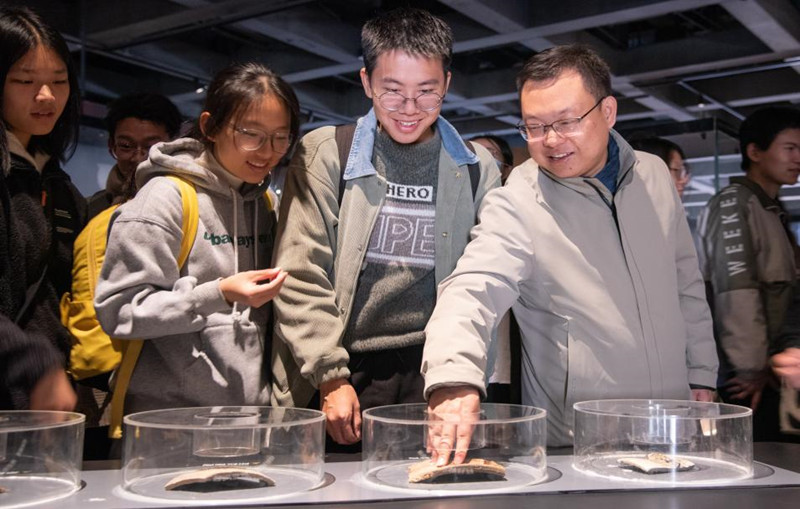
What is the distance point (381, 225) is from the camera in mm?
1614

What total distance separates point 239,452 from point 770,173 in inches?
96.7

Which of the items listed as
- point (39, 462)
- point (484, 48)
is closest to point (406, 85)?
point (39, 462)

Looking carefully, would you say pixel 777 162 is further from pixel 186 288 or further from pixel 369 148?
pixel 186 288

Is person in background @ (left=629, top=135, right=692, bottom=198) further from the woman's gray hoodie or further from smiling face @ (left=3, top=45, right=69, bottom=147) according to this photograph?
smiling face @ (left=3, top=45, right=69, bottom=147)

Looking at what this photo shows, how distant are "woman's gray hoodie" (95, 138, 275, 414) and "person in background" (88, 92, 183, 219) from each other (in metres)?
0.71

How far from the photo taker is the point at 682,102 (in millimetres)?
6035

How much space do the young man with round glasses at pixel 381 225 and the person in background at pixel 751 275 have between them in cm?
130

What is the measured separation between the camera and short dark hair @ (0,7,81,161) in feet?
5.49

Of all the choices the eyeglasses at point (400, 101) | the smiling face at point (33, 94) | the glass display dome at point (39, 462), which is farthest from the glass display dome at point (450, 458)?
the smiling face at point (33, 94)

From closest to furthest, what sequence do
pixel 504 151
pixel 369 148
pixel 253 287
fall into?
pixel 253 287
pixel 369 148
pixel 504 151

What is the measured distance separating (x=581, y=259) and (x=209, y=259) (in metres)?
0.69

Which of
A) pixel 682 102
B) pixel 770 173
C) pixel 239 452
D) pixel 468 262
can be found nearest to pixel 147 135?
pixel 468 262

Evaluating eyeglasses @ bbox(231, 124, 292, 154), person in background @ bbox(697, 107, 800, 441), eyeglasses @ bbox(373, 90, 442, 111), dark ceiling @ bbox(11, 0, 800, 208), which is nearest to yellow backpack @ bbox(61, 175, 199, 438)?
eyeglasses @ bbox(231, 124, 292, 154)

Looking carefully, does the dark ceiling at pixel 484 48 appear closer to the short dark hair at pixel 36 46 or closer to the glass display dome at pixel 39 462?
the short dark hair at pixel 36 46
